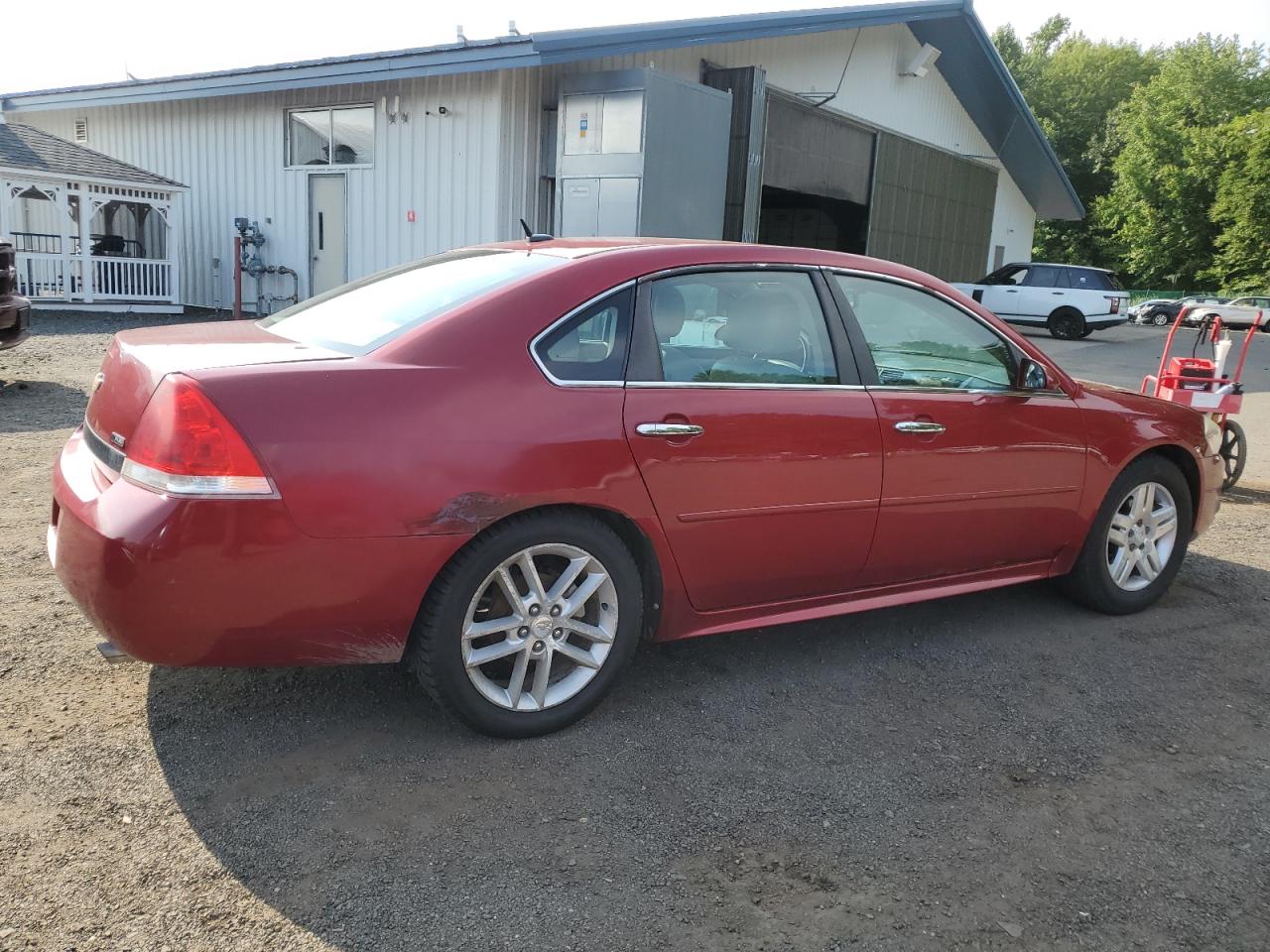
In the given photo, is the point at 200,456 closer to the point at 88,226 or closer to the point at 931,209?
the point at 88,226

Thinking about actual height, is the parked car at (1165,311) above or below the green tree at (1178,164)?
below

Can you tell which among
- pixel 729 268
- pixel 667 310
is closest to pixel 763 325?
pixel 729 268

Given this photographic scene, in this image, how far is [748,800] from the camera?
9.73 feet

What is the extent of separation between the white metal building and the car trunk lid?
8.94 metres

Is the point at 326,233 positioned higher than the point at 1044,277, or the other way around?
the point at 1044,277

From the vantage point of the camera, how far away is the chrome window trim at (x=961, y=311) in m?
3.88

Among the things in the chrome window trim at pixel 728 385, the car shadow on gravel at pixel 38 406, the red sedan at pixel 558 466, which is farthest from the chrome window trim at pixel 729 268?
the car shadow on gravel at pixel 38 406

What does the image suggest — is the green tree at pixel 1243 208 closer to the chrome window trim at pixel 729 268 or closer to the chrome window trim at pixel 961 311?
the chrome window trim at pixel 961 311

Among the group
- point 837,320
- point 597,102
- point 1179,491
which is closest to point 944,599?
point 1179,491

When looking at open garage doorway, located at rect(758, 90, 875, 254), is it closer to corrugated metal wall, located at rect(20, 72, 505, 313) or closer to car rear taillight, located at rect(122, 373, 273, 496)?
corrugated metal wall, located at rect(20, 72, 505, 313)

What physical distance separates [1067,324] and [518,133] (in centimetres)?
1550

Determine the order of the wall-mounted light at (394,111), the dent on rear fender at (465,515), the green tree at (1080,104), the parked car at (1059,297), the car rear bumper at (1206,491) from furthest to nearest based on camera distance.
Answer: the green tree at (1080,104)
the parked car at (1059,297)
the wall-mounted light at (394,111)
the car rear bumper at (1206,491)
the dent on rear fender at (465,515)

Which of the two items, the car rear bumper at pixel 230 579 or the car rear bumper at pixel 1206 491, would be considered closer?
the car rear bumper at pixel 230 579

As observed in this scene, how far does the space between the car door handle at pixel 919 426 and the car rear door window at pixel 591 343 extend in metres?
1.13
